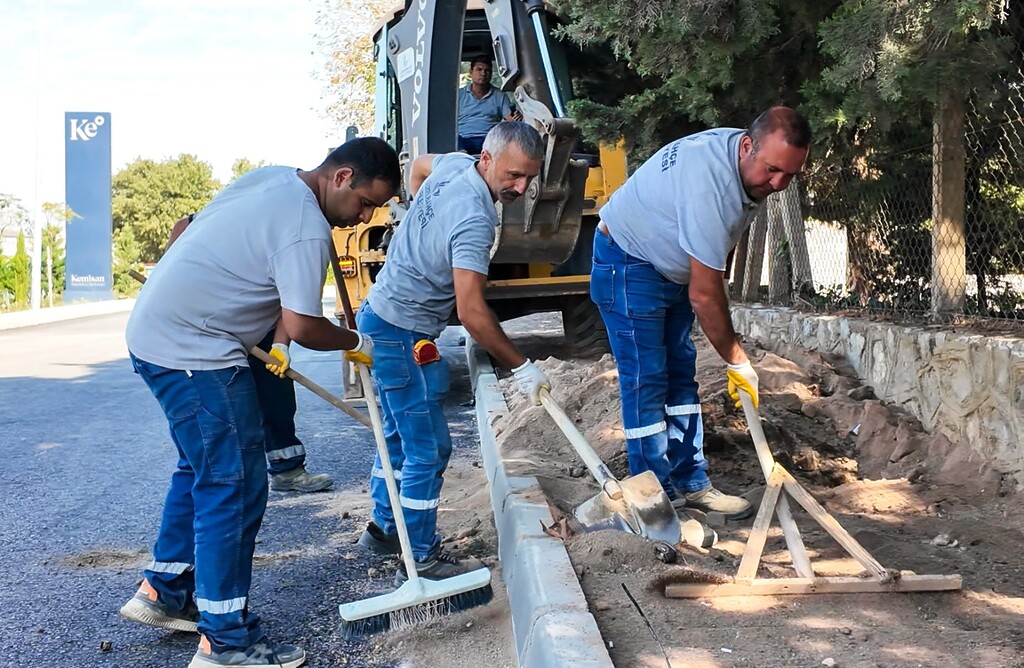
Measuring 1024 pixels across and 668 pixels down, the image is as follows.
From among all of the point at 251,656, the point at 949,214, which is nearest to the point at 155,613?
the point at 251,656

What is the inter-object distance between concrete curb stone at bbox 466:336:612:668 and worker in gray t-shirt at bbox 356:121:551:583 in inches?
11.8

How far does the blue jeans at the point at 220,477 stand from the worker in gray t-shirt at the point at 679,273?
1734mm

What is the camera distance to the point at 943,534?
3.94m

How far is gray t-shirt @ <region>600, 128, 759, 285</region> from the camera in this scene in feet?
12.3

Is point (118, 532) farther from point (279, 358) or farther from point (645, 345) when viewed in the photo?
point (645, 345)

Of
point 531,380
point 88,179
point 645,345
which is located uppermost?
point 88,179

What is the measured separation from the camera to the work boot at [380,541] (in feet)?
14.6

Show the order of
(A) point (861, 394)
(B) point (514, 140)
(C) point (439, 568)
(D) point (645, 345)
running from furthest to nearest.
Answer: (A) point (861, 394), (D) point (645, 345), (C) point (439, 568), (B) point (514, 140)

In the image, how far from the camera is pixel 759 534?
3428 mm

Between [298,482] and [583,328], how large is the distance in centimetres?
427

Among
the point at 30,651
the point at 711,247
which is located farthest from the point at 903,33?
the point at 30,651

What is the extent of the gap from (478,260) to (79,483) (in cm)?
360

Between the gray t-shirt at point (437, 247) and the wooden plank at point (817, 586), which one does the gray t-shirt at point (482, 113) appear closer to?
the gray t-shirt at point (437, 247)

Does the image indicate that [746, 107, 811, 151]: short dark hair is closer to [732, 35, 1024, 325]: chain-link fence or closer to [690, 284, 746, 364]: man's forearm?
[690, 284, 746, 364]: man's forearm
